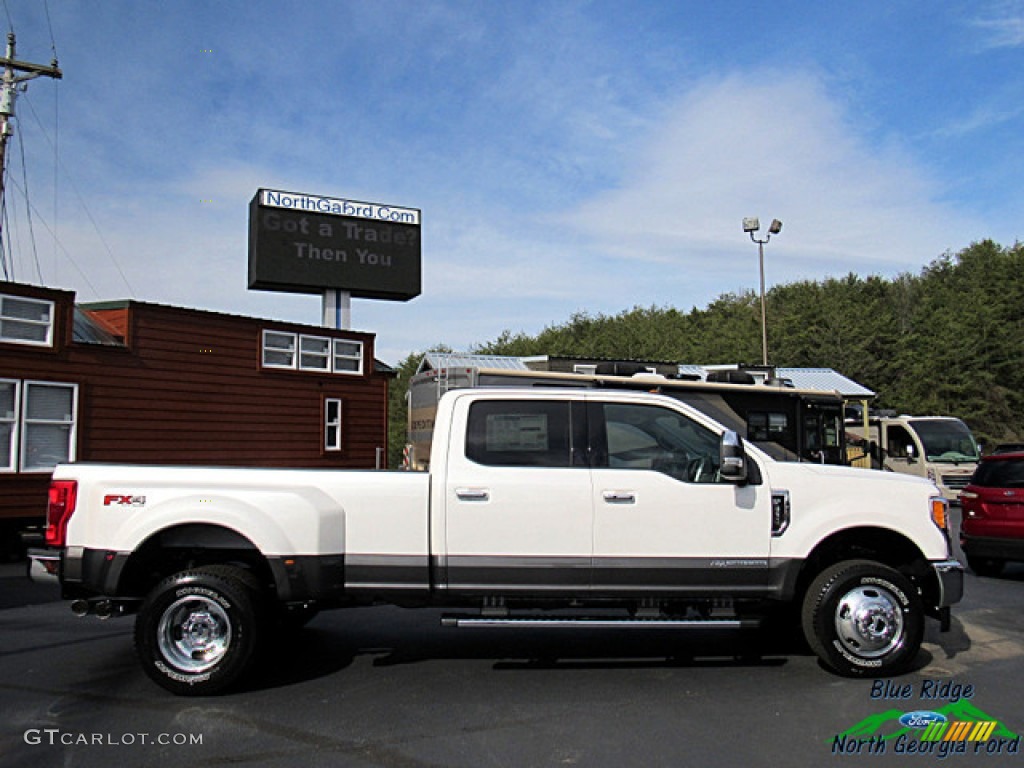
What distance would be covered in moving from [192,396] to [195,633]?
493 inches

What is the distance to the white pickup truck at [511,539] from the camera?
216 inches

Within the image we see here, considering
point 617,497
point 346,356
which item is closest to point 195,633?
point 617,497

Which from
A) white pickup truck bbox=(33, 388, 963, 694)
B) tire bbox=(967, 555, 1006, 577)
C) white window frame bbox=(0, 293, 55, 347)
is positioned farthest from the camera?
white window frame bbox=(0, 293, 55, 347)

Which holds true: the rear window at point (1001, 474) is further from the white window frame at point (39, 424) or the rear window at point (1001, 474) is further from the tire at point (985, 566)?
the white window frame at point (39, 424)

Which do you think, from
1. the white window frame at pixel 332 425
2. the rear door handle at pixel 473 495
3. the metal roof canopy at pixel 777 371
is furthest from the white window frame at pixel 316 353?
the rear door handle at pixel 473 495

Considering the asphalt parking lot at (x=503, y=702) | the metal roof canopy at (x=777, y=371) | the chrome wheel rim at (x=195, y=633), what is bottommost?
the asphalt parking lot at (x=503, y=702)

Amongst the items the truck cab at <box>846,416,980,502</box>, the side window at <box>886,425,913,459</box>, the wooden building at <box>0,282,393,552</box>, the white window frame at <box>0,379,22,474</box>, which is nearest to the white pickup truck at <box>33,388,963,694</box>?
the white window frame at <box>0,379,22,474</box>

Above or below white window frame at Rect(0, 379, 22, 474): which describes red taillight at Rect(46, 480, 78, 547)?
below

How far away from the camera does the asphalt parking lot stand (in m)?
4.44

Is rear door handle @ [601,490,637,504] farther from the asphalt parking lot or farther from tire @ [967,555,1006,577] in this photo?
tire @ [967,555,1006,577]

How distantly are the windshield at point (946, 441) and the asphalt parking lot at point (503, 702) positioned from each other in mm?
17081

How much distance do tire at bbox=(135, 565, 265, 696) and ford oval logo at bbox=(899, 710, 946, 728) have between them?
4.15 meters

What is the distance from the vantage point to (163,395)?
16469 mm

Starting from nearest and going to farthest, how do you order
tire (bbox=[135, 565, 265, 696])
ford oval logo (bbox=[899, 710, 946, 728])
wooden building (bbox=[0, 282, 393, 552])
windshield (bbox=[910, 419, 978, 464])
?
ford oval logo (bbox=[899, 710, 946, 728]), tire (bbox=[135, 565, 265, 696]), wooden building (bbox=[0, 282, 393, 552]), windshield (bbox=[910, 419, 978, 464])
